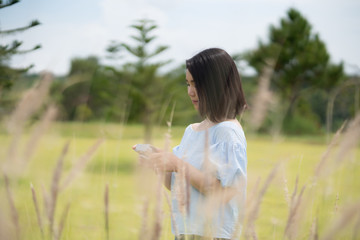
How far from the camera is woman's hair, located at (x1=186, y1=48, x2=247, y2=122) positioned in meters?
1.14

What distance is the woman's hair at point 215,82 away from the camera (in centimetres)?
114

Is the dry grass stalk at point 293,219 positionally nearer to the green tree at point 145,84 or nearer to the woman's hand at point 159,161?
the woman's hand at point 159,161

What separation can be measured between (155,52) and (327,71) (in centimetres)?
1347

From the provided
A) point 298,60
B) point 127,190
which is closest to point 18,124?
point 127,190

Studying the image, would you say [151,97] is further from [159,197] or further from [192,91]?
[159,197]

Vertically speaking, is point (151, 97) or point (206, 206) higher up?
point (206, 206)

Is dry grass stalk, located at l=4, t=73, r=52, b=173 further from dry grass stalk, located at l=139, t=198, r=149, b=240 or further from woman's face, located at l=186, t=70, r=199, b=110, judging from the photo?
woman's face, located at l=186, t=70, r=199, b=110

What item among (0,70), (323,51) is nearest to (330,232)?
(0,70)

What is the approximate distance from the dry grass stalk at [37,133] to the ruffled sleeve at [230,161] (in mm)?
458

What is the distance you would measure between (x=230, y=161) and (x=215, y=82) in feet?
0.99

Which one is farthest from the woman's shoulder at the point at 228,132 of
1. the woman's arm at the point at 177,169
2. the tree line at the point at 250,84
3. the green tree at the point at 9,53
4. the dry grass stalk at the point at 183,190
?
the tree line at the point at 250,84

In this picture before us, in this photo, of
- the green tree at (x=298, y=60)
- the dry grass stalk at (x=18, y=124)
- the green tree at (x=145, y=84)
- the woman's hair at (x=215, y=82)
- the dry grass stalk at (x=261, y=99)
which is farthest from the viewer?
the green tree at (x=298, y=60)

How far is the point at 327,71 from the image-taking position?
18.9 meters

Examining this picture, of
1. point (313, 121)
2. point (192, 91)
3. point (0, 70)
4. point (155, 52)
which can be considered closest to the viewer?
point (192, 91)
